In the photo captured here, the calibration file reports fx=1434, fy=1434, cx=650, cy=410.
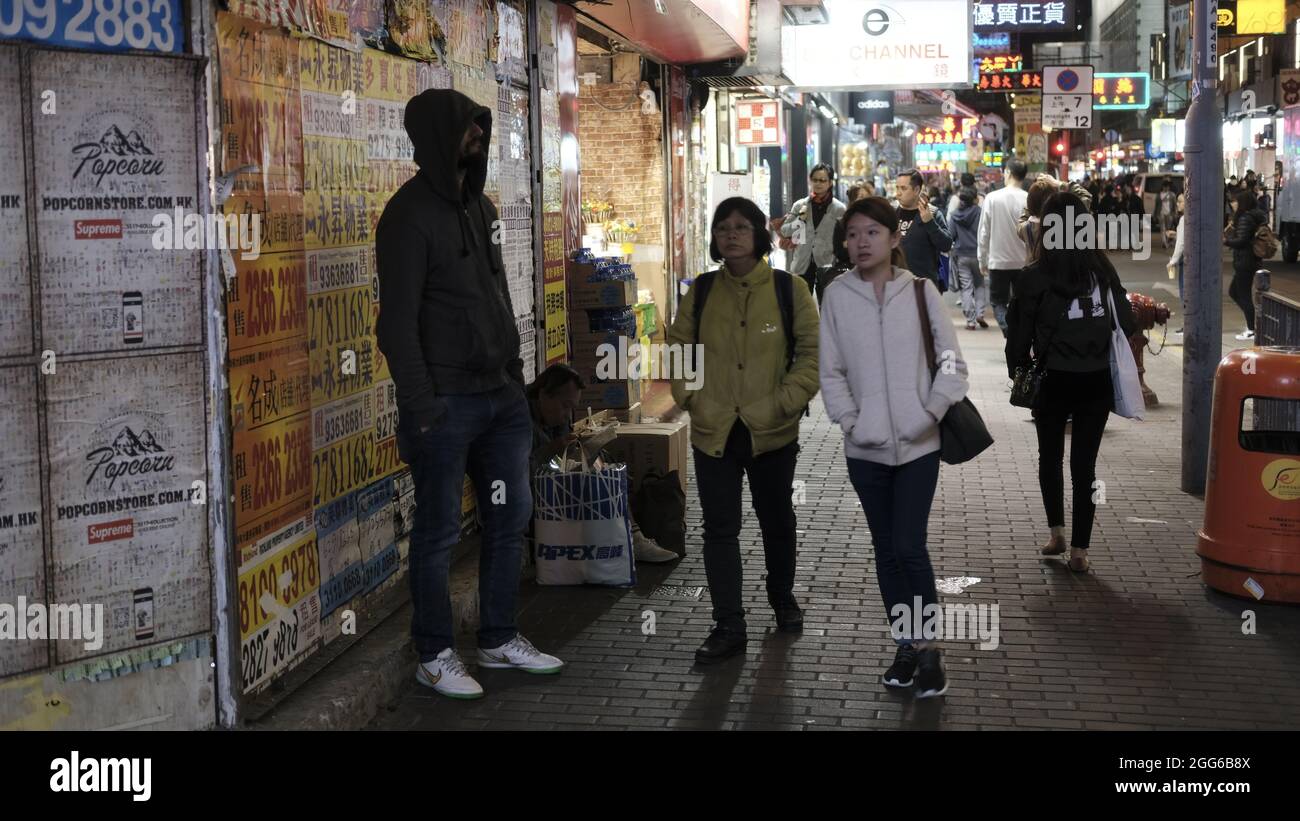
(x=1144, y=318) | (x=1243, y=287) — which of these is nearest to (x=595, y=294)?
(x=1144, y=318)

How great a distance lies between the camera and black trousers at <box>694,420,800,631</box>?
5.84m

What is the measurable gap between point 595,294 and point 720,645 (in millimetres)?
4382

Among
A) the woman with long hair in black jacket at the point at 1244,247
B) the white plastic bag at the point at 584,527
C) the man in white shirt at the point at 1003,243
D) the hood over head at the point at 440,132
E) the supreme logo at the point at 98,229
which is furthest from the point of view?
the woman with long hair in black jacket at the point at 1244,247

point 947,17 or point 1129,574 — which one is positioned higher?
point 947,17

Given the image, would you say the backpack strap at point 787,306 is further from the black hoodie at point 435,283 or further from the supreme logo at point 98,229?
the supreme logo at point 98,229

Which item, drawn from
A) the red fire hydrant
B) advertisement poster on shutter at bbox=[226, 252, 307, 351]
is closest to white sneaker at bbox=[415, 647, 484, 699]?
advertisement poster on shutter at bbox=[226, 252, 307, 351]

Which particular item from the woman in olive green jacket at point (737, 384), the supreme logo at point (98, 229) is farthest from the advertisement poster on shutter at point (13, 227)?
the woman in olive green jacket at point (737, 384)

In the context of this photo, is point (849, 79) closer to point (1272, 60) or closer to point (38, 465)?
point (38, 465)

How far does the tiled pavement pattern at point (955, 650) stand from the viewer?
526 centimetres

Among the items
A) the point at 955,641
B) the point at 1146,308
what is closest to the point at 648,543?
the point at 955,641

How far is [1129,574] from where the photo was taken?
721 centimetres

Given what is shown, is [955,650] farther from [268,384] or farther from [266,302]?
[266,302]

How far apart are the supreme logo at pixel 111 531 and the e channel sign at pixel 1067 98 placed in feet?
67.0
